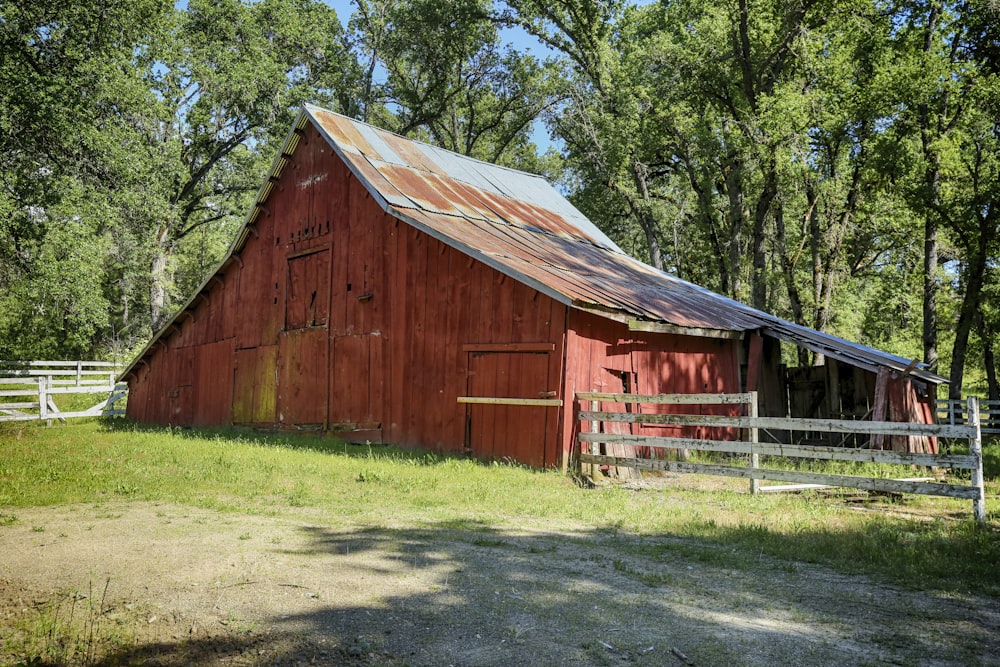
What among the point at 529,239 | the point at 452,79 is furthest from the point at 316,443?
the point at 452,79

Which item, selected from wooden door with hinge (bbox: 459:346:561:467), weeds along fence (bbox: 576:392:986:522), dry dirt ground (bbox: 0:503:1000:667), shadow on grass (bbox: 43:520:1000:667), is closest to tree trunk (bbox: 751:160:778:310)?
weeds along fence (bbox: 576:392:986:522)

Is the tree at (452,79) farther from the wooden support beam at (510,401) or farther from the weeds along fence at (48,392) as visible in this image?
the wooden support beam at (510,401)

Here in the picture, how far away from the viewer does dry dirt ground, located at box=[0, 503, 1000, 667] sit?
14.4 ft

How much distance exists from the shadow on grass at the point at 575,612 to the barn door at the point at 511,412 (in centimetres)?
534

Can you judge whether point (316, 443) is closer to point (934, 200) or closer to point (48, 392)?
point (48, 392)

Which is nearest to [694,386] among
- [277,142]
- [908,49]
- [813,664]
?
[813,664]

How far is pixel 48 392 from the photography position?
2278 cm

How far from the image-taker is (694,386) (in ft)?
52.1

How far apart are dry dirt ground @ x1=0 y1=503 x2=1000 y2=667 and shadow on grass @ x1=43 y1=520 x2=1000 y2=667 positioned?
0.02 m

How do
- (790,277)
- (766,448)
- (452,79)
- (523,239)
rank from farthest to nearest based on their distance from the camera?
(452,79)
(790,277)
(523,239)
(766,448)

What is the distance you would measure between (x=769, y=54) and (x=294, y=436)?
811 inches

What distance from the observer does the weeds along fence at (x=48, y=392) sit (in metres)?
22.1

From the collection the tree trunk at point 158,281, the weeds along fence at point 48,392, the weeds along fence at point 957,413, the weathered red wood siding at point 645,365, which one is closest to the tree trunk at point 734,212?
the weeds along fence at point 957,413

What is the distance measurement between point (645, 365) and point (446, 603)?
9973 millimetres
